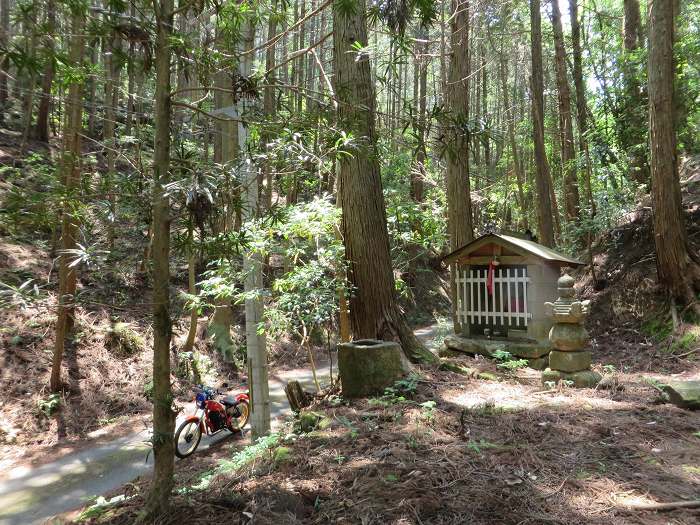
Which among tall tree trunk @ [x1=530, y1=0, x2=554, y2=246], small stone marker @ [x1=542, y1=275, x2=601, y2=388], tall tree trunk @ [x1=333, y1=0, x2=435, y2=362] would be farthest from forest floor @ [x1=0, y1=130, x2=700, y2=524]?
tall tree trunk @ [x1=530, y1=0, x2=554, y2=246]

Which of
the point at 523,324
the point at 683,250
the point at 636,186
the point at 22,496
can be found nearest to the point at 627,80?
the point at 636,186

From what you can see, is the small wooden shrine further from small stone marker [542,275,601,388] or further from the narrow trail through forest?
the narrow trail through forest

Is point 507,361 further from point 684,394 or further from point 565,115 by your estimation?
point 565,115

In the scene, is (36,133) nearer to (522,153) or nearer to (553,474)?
(553,474)

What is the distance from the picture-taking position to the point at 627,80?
11086mm

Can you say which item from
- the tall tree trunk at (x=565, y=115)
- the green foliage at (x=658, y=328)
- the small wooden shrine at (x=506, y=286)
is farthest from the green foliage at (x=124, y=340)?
the tall tree trunk at (x=565, y=115)

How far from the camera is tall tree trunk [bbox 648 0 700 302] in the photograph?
767 centimetres

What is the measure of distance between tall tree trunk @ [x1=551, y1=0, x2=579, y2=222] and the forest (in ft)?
0.27

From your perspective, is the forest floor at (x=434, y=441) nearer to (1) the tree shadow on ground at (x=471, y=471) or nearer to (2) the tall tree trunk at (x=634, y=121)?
(1) the tree shadow on ground at (x=471, y=471)

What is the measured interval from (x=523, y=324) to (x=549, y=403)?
2.96 meters

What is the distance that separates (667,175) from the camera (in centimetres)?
771

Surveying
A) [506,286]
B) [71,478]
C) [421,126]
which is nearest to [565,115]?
[506,286]

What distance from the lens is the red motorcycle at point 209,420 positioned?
6.84m

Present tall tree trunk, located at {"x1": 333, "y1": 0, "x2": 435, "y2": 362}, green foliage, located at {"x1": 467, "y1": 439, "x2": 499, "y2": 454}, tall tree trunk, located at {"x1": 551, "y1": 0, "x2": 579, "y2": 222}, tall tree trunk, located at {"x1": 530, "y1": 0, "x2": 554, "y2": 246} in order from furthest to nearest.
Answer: tall tree trunk, located at {"x1": 551, "y1": 0, "x2": 579, "y2": 222}, tall tree trunk, located at {"x1": 530, "y1": 0, "x2": 554, "y2": 246}, tall tree trunk, located at {"x1": 333, "y1": 0, "x2": 435, "y2": 362}, green foliage, located at {"x1": 467, "y1": 439, "x2": 499, "y2": 454}
